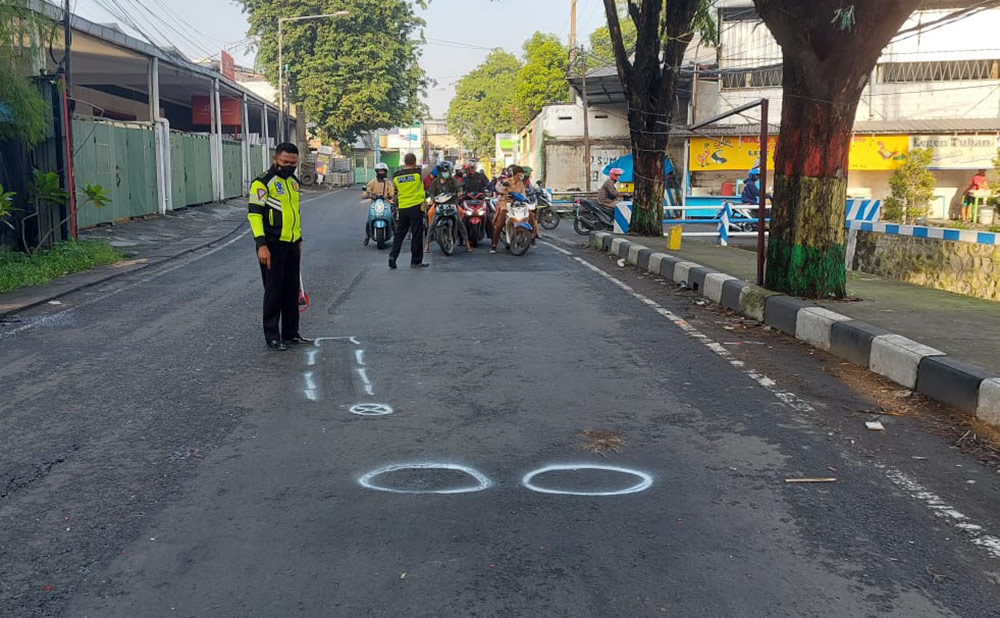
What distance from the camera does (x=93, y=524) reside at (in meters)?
3.78

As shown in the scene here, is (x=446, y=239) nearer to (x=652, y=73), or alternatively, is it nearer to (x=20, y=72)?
(x=652, y=73)

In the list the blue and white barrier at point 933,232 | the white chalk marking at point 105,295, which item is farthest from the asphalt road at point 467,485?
the blue and white barrier at point 933,232

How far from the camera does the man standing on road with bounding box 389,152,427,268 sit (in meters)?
13.5

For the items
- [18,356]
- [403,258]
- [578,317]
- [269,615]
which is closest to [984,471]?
[269,615]

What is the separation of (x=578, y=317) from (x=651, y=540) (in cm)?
578

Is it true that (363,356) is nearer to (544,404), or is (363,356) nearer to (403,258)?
(544,404)

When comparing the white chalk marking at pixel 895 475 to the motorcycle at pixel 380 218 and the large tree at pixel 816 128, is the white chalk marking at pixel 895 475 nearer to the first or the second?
the large tree at pixel 816 128

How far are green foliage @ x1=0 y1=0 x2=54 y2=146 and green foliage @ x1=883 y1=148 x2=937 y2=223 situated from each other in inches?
898

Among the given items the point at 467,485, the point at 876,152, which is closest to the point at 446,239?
the point at 467,485

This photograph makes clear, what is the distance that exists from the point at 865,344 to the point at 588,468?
3.60 meters

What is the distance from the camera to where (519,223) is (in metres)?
15.8

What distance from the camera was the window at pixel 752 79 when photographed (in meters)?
33.7

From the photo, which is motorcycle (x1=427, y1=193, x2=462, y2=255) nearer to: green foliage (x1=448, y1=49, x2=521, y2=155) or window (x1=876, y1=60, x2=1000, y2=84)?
window (x1=876, y1=60, x2=1000, y2=84)

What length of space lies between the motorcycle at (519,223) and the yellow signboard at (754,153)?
17799mm
